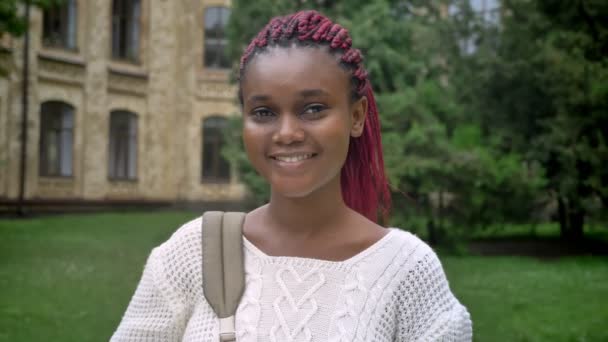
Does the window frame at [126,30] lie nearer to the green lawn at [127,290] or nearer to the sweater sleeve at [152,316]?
the green lawn at [127,290]

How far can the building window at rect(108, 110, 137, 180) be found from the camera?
23.6 meters

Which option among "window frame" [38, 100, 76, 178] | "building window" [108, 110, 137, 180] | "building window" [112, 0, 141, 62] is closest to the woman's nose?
"window frame" [38, 100, 76, 178]

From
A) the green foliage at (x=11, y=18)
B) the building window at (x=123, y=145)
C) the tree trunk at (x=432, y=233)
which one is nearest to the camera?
the green foliage at (x=11, y=18)

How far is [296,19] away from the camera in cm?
175

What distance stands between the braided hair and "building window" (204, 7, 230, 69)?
25.2 metres

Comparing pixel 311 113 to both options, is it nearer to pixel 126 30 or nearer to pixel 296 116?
pixel 296 116

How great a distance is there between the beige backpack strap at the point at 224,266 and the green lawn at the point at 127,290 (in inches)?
184

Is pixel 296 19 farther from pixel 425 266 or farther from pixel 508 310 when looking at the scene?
pixel 508 310

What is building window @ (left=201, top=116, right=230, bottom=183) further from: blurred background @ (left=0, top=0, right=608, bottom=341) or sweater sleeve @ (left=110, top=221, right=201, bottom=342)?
sweater sleeve @ (left=110, top=221, right=201, bottom=342)

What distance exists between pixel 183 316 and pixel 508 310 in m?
6.52

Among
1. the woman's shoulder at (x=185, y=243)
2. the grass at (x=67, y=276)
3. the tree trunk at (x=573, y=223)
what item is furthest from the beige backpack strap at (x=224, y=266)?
the tree trunk at (x=573, y=223)

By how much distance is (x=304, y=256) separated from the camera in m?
1.77

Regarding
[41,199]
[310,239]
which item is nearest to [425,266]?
[310,239]

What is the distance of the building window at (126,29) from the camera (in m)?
24.0
